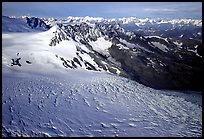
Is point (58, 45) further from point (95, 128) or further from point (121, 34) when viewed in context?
point (121, 34)

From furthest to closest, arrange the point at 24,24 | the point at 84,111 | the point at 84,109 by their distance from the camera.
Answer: the point at 24,24 < the point at 84,109 < the point at 84,111

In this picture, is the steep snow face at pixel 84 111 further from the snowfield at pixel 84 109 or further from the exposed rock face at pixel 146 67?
the exposed rock face at pixel 146 67

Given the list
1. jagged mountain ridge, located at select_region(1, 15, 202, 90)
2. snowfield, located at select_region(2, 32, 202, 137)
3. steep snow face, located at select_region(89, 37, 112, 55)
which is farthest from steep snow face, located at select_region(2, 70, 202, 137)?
steep snow face, located at select_region(89, 37, 112, 55)

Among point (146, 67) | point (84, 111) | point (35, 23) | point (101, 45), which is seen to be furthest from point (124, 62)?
point (35, 23)

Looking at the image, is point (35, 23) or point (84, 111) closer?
point (84, 111)

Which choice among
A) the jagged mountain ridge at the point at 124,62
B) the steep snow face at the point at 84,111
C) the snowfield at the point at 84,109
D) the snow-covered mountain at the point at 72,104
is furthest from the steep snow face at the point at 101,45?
the steep snow face at the point at 84,111

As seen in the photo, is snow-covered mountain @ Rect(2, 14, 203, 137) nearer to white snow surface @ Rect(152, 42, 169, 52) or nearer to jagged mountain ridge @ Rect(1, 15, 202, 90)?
jagged mountain ridge @ Rect(1, 15, 202, 90)

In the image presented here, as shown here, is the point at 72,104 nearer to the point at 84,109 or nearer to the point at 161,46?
the point at 84,109
